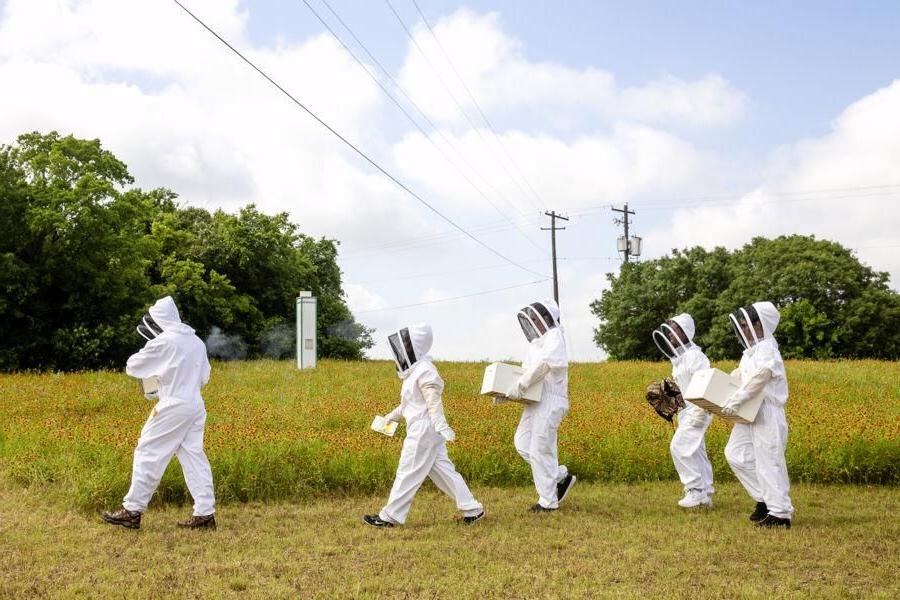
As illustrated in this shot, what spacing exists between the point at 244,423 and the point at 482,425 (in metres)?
4.49

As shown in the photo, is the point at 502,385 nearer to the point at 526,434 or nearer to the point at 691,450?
the point at 526,434

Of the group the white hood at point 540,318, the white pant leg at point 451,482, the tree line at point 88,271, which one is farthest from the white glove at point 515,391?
the tree line at point 88,271

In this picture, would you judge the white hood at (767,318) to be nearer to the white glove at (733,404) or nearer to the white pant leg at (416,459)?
the white glove at (733,404)

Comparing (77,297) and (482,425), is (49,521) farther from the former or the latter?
(77,297)

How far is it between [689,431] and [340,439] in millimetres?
5902

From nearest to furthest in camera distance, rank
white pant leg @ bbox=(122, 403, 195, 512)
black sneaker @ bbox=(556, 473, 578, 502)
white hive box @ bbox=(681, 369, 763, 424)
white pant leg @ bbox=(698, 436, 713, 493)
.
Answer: white pant leg @ bbox=(122, 403, 195, 512)
white hive box @ bbox=(681, 369, 763, 424)
black sneaker @ bbox=(556, 473, 578, 502)
white pant leg @ bbox=(698, 436, 713, 493)

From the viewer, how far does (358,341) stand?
185 feet

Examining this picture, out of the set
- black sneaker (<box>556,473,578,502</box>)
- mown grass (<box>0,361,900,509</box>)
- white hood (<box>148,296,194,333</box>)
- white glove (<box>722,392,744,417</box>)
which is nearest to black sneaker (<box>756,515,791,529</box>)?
white glove (<box>722,392,744,417</box>)

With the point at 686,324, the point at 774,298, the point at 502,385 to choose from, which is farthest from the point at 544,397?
the point at 774,298

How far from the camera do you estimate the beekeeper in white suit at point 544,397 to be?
11.2 m

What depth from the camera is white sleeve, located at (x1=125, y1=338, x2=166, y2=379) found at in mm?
10273

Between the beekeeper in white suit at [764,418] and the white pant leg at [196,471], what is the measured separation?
5.99 meters

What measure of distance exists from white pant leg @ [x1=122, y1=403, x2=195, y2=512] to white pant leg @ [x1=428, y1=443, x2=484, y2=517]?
2.87 m

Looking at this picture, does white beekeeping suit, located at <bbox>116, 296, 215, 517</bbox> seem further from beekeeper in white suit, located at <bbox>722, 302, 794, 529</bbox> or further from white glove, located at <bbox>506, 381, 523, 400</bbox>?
beekeeper in white suit, located at <bbox>722, 302, 794, 529</bbox>
